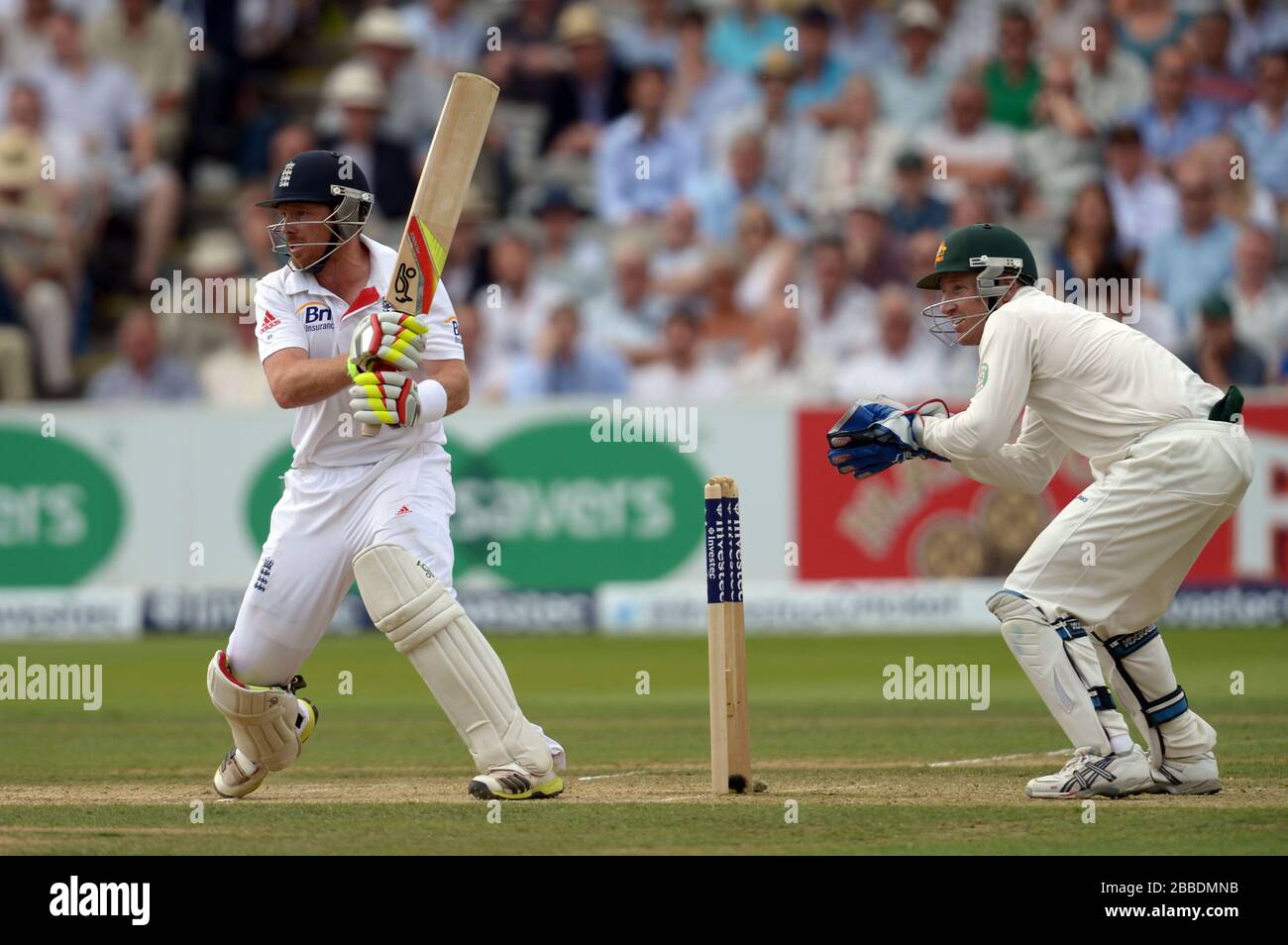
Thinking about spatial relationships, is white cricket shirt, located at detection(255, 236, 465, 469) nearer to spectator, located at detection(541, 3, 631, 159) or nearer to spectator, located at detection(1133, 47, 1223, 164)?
spectator, located at detection(541, 3, 631, 159)

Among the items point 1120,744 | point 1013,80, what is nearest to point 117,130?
point 1013,80

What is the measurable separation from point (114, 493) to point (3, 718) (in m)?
4.09

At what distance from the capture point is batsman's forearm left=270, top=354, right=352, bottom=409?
605 centimetres

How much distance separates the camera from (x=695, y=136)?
15461 millimetres

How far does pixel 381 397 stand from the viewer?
588 centimetres

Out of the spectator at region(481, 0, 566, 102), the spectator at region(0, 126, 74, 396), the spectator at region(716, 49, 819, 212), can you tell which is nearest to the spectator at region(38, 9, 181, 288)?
the spectator at region(0, 126, 74, 396)

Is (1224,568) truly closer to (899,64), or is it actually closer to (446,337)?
(899,64)

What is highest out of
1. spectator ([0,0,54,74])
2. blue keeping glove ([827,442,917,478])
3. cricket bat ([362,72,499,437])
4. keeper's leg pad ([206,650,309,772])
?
spectator ([0,0,54,74])

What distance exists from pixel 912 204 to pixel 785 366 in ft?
5.37

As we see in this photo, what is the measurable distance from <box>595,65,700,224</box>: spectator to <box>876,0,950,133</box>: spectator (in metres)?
1.58

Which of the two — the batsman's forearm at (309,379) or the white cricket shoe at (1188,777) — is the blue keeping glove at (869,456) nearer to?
the white cricket shoe at (1188,777)

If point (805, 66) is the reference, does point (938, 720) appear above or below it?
below

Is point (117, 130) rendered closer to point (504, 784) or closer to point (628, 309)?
point (628, 309)
